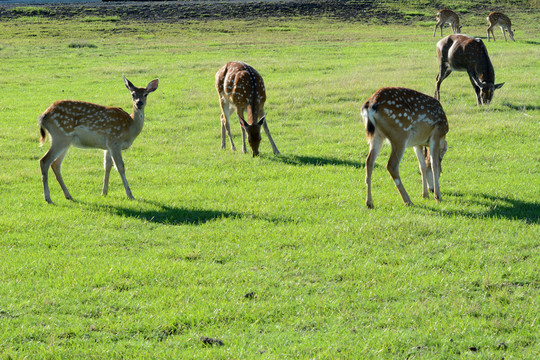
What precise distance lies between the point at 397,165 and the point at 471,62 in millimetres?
9860

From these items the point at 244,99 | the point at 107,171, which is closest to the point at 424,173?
the point at 244,99

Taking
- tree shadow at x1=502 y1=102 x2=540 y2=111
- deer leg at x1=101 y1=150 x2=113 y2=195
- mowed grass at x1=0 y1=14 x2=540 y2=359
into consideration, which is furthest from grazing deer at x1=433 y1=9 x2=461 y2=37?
deer leg at x1=101 y1=150 x2=113 y2=195

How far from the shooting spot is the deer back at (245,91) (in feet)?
43.1

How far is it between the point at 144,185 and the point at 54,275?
4.07 metres

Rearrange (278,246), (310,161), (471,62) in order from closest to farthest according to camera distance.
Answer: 1. (278,246)
2. (310,161)
3. (471,62)

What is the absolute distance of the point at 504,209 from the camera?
907 centimetres

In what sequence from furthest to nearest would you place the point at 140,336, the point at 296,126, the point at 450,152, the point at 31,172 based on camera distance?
1. the point at 296,126
2. the point at 450,152
3. the point at 31,172
4. the point at 140,336

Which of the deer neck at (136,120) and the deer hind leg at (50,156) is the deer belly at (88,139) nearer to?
the deer hind leg at (50,156)

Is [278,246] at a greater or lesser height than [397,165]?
lesser

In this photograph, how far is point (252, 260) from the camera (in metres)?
7.52

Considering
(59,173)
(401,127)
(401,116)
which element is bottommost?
(59,173)

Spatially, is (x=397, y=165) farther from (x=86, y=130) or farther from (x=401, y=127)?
(x=86, y=130)

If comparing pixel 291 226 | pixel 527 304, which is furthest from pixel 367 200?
pixel 527 304

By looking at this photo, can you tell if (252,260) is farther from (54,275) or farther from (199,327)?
(54,275)
